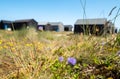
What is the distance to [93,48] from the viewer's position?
269 cm

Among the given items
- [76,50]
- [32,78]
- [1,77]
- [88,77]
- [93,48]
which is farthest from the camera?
[76,50]

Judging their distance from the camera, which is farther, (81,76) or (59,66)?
(59,66)

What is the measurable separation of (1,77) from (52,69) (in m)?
0.56

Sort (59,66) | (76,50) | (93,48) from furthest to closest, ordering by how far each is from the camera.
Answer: (76,50) → (93,48) → (59,66)

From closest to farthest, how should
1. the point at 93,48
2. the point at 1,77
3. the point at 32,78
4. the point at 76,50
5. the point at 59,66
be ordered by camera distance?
the point at 32,78 → the point at 1,77 → the point at 59,66 → the point at 93,48 → the point at 76,50

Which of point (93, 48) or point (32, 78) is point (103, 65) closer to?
point (93, 48)

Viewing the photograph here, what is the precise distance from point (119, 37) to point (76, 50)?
60cm

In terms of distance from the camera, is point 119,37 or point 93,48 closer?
point 93,48

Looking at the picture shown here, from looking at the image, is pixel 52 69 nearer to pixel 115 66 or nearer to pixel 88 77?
pixel 88 77

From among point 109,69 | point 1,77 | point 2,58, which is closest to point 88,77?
point 109,69

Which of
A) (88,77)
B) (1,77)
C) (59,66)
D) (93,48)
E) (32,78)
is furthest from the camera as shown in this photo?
(93,48)

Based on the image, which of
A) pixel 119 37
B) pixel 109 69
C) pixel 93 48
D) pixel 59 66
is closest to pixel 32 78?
pixel 59 66

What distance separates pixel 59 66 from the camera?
2498 mm

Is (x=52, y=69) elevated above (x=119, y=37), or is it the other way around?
(x=119, y=37)
